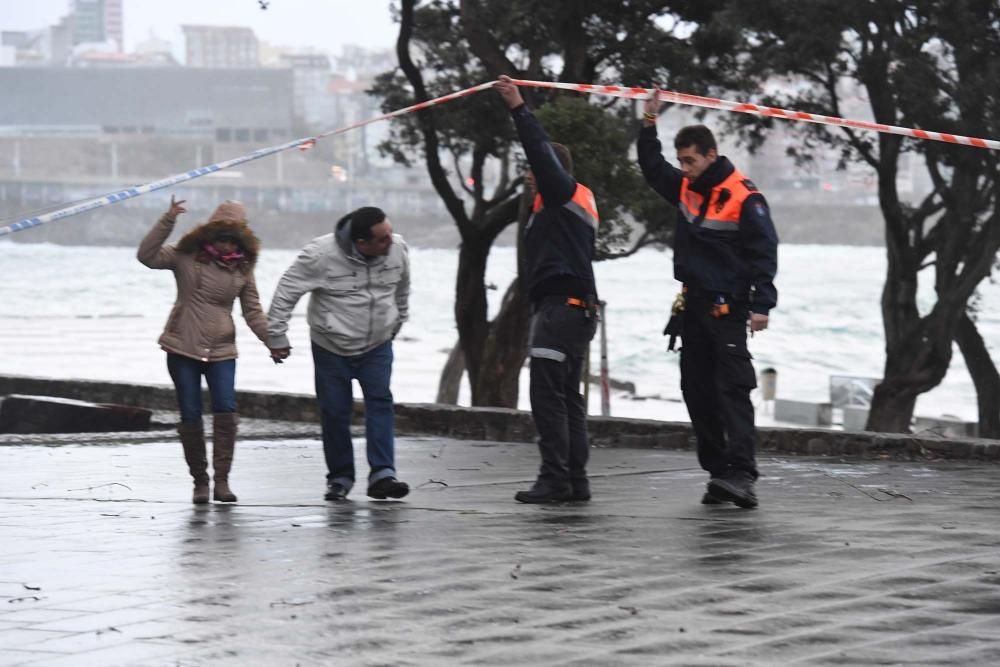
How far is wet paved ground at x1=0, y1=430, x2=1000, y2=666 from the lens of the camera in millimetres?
4457

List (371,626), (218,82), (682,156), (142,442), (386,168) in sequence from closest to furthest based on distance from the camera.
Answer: (371,626) < (682,156) < (142,442) < (386,168) < (218,82)

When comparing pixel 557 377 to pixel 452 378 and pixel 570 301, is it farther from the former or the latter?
pixel 452 378

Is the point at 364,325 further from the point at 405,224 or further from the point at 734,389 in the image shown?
the point at 405,224

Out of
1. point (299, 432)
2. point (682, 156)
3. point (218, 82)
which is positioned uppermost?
point (218, 82)

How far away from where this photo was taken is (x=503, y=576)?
217 inches

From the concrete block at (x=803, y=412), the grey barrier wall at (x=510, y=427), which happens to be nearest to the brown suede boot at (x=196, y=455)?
the grey barrier wall at (x=510, y=427)

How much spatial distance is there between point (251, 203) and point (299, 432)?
488 feet

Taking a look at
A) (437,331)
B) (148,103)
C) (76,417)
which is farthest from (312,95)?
(76,417)

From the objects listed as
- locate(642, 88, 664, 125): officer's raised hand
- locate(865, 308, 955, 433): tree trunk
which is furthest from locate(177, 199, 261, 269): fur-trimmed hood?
locate(865, 308, 955, 433): tree trunk

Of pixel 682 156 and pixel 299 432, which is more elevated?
pixel 682 156

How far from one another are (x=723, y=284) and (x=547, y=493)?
1.16m

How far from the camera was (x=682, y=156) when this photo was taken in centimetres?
726

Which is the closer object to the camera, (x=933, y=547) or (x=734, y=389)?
(x=933, y=547)

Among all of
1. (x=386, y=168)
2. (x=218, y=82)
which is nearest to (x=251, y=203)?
(x=386, y=168)
